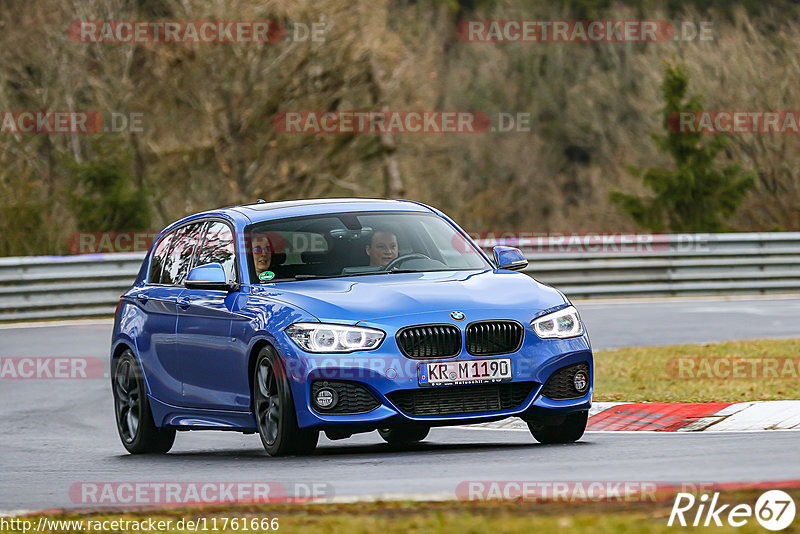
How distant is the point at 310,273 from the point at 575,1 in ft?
177

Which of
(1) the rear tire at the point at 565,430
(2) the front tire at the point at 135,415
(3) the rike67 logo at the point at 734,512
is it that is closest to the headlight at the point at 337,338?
(1) the rear tire at the point at 565,430

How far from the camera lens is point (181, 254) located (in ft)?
38.1

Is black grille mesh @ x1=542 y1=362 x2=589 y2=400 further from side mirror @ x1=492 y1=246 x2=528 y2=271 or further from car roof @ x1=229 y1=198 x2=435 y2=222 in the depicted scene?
car roof @ x1=229 y1=198 x2=435 y2=222

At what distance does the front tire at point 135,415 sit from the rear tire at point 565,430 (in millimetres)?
2855

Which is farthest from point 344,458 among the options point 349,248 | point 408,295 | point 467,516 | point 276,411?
point 467,516

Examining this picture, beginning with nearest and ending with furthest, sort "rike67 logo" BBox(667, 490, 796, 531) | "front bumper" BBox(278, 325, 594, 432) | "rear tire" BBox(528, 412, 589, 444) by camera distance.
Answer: "rike67 logo" BBox(667, 490, 796, 531)
"front bumper" BBox(278, 325, 594, 432)
"rear tire" BBox(528, 412, 589, 444)

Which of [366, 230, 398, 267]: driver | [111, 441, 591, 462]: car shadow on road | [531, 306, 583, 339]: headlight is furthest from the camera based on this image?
[366, 230, 398, 267]: driver

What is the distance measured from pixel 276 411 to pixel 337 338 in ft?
2.15

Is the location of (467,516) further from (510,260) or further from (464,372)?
(510,260)

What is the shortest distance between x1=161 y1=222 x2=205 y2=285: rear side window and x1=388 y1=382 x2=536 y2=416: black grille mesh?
268 centimetres

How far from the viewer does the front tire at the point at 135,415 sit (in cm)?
1155

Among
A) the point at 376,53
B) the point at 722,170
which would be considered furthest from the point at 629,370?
the point at 376,53

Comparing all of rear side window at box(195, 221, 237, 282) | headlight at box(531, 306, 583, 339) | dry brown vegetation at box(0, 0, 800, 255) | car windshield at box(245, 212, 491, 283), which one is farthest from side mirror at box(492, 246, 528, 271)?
dry brown vegetation at box(0, 0, 800, 255)

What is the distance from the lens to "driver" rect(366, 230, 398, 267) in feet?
34.1
